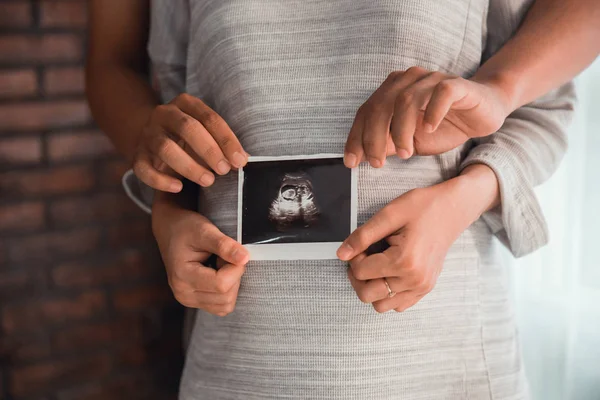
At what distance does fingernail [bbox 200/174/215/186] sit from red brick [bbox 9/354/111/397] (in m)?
1.16

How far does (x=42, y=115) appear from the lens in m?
1.72

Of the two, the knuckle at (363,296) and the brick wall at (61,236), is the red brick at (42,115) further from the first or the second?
the knuckle at (363,296)

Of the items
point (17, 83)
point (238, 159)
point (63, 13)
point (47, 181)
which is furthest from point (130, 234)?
point (238, 159)

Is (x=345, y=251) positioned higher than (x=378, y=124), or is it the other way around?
(x=378, y=124)

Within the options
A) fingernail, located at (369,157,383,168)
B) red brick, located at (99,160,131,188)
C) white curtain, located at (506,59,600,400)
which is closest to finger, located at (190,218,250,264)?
fingernail, located at (369,157,383,168)

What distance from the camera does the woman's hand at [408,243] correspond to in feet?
2.58

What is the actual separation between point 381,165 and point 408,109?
10 centimetres

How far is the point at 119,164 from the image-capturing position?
1843 mm

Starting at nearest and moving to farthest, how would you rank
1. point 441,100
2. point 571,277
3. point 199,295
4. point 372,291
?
point 441,100, point 372,291, point 199,295, point 571,277

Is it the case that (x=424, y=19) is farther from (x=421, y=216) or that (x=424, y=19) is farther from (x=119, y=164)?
(x=119, y=164)

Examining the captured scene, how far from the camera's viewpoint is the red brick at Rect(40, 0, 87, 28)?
5.54 ft

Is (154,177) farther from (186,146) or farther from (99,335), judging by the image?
(99,335)

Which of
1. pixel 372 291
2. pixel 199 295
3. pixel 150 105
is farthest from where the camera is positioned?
pixel 150 105

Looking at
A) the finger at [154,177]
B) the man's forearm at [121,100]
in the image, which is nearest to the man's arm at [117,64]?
the man's forearm at [121,100]
